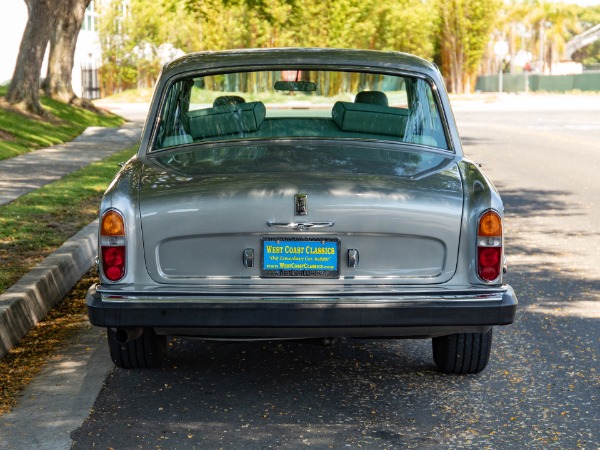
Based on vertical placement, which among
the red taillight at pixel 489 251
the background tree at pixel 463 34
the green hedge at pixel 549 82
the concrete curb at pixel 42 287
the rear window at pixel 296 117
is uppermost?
the rear window at pixel 296 117

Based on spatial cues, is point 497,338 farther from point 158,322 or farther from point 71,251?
point 71,251

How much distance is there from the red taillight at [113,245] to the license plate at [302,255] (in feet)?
2.16

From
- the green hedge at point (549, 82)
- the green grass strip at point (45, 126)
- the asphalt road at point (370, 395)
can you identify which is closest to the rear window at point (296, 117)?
the asphalt road at point (370, 395)

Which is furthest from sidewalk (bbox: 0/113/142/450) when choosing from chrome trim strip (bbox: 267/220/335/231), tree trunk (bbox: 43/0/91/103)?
tree trunk (bbox: 43/0/91/103)

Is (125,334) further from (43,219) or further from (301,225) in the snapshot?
(43,219)

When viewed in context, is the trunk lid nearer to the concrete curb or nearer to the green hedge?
the concrete curb

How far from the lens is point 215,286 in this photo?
5.15 metres

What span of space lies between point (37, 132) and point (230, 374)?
18.0 metres

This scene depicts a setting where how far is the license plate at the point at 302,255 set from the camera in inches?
202

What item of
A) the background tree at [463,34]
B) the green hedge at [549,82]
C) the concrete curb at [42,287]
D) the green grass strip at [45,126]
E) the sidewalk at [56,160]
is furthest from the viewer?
the green hedge at [549,82]

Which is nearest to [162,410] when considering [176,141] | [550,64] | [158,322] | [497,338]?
[158,322]

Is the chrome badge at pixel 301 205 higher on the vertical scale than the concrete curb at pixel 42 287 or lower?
higher

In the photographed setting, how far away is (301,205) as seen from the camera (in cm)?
509

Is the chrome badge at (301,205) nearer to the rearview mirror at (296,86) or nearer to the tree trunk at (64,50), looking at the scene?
the rearview mirror at (296,86)
